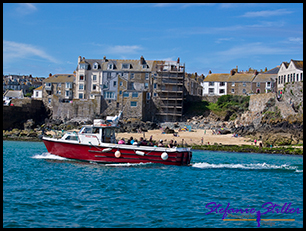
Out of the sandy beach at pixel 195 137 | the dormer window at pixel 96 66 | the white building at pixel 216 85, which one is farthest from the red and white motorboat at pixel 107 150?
the white building at pixel 216 85

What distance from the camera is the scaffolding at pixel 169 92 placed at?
6462 centimetres

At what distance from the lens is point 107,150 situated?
2542 cm

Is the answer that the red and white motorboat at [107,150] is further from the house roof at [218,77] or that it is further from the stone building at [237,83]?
the house roof at [218,77]

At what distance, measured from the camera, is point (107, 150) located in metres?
25.4

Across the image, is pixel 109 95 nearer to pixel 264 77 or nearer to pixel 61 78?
pixel 61 78

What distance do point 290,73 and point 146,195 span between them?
137 feet

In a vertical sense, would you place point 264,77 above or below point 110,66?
below

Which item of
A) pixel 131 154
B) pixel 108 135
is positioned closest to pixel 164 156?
pixel 131 154

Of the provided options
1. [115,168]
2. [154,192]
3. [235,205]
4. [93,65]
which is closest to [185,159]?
[115,168]

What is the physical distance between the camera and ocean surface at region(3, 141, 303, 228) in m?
13.6

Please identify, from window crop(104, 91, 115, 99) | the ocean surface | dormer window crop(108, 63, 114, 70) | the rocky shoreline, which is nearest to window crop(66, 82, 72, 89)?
dormer window crop(108, 63, 114, 70)

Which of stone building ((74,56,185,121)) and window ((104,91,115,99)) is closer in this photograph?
stone building ((74,56,185,121))

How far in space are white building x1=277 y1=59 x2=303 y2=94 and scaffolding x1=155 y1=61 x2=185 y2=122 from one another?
1644 centimetres

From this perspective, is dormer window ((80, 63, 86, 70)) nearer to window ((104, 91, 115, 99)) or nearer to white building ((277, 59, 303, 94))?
window ((104, 91, 115, 99))
